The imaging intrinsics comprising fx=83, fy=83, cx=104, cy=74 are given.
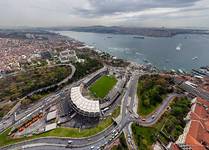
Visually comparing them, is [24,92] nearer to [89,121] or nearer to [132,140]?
[89,121]

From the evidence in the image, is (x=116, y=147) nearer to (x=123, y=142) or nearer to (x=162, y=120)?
(x=123, y=142)

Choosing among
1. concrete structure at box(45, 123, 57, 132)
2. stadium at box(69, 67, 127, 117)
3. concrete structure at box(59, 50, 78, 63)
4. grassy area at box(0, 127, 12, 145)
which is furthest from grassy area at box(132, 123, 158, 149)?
concrete structure at box(59, 50, 78, 63)

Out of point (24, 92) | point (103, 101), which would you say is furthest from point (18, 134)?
point (103, 101)

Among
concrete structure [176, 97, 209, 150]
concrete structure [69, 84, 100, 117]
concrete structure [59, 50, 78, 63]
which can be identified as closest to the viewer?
concrete structure [176, 97, 209, 150]

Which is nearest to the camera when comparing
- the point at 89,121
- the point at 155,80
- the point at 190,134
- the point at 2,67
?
the point at 190,134

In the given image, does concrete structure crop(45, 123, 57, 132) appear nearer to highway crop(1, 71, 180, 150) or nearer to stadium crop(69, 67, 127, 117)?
highway crop(1, 71, 180, 150)

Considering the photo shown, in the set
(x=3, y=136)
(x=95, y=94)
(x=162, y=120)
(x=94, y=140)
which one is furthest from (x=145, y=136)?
(x=3, y=136)

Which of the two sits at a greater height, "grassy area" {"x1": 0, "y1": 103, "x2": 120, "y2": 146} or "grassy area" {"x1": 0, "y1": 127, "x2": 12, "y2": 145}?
"grassy area" {"x1": 0, "y1": 103, "x2": 120, "y2": 146}

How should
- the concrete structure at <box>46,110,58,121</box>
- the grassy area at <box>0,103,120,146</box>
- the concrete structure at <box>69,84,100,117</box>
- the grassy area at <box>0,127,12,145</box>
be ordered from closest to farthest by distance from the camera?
1. the grassy area at <box>0,127,12,145</box>
2. the grassy area at <box>0,103,120,146</box>
3. the concrete structure at <box>69,84,100,117</box>
4. the concrete structure at <box>46,110,58,121</box>
